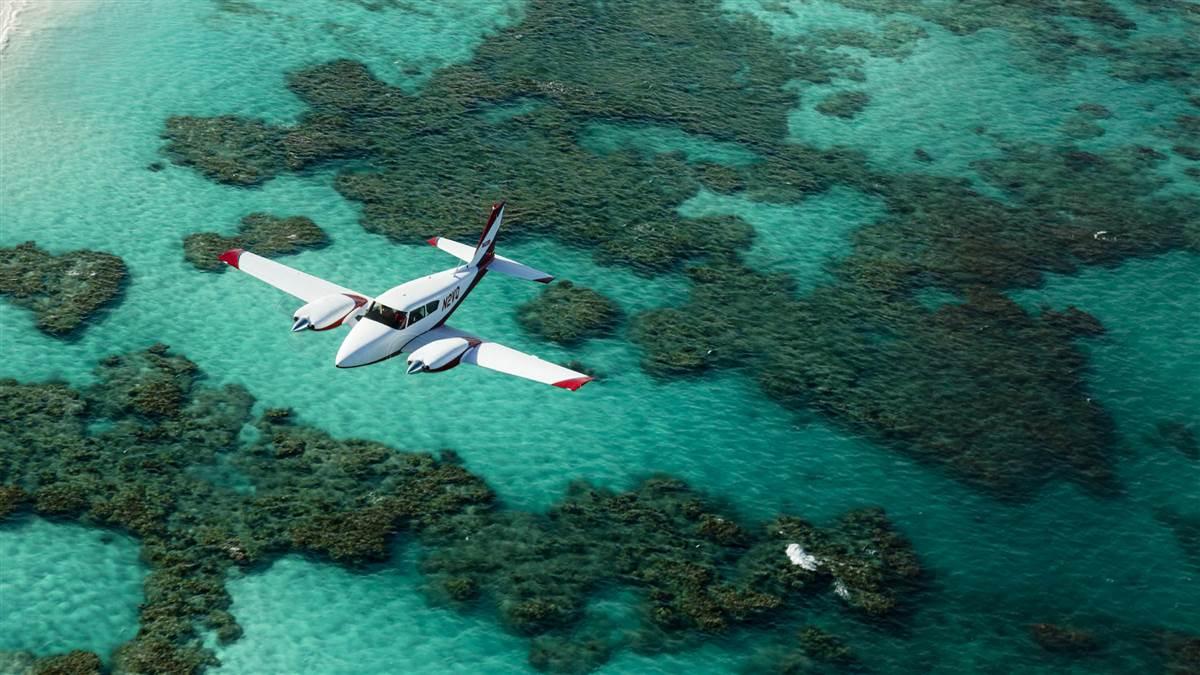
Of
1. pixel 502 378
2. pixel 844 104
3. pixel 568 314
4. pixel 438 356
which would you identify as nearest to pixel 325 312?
pixel 438 356

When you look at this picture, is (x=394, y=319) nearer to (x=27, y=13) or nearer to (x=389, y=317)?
(x=389, y=317)

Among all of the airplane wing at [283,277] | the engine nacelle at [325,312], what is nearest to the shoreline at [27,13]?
the airplane wing at [283,277]

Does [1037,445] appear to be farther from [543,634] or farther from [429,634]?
[429,634]

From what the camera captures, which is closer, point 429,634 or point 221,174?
point 429,634

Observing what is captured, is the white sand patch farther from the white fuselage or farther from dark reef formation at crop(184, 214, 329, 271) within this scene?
dark reef formation at crop(184, 214, 329, 271)

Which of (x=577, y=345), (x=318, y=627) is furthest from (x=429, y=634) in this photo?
(x=577, y=345)

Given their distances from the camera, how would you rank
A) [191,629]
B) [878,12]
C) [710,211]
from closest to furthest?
[191,629] → [710,211] → [878,12]

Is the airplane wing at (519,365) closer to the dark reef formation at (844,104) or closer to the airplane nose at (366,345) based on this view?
the airplane nose at (366,345)

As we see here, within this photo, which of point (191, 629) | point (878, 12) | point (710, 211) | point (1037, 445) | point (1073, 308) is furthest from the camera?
point (878, 12)
